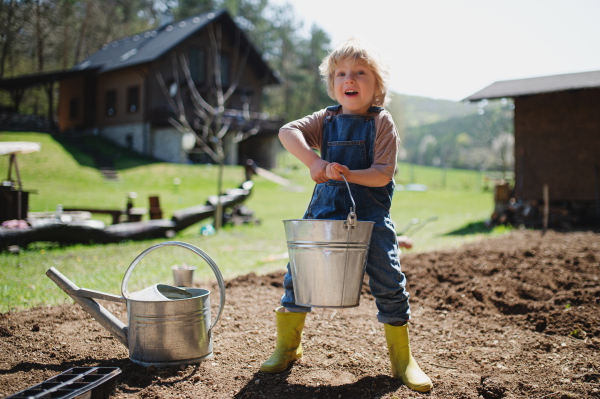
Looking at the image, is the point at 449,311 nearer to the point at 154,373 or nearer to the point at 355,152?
the point at 355,152

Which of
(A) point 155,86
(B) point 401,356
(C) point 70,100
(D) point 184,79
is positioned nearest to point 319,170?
(B) point 401,356

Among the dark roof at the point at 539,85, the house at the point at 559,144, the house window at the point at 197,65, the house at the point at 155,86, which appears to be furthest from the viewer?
the house window at the point at 197,65

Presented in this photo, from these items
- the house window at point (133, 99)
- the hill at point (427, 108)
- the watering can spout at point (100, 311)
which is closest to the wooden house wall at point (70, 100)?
the house window at point (133, 99)

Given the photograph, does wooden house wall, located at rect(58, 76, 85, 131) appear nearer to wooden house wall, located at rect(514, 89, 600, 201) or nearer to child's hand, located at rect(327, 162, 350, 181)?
wooden house wall, located at rect(514, 89, 600, 201)

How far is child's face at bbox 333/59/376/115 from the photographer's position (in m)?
2.45

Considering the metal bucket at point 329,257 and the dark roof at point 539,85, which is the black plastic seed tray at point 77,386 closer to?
the metal bucket at point 329,257

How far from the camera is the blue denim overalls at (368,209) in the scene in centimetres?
246

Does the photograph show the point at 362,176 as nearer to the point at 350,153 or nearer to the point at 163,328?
the point at 350,153

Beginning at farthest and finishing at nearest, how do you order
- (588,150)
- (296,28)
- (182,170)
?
(296,28)
(182,170)
(588,150)

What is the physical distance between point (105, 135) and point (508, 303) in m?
26.4

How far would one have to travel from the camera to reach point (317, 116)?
8.71ft

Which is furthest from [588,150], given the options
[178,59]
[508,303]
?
[178,59]

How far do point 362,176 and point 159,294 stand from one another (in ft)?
4.55

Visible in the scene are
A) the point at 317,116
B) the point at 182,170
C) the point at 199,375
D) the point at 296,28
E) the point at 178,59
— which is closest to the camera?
the point at 199,375
